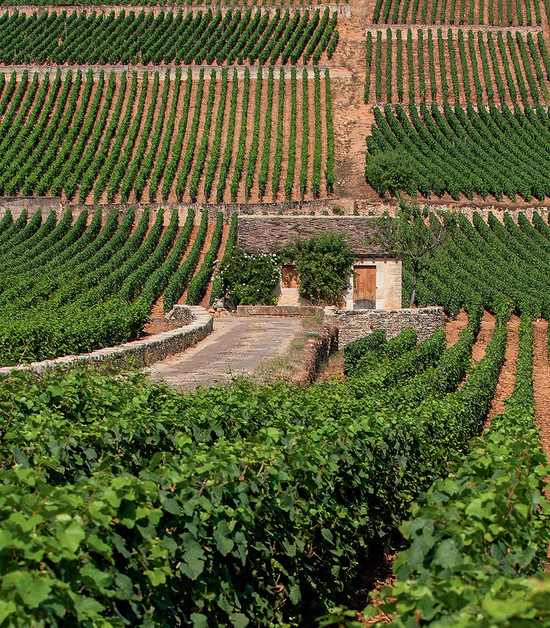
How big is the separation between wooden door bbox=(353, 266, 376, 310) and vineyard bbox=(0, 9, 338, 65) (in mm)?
32177

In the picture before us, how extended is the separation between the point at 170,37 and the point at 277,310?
40692 millimetres

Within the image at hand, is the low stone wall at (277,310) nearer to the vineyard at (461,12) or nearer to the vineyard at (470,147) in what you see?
the vineyard at (470,147)

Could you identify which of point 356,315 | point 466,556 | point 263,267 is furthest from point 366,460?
point 263,267

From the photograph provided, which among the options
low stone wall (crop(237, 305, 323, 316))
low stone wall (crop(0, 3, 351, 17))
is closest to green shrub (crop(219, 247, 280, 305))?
low stone wall (crop(237, 305, 323, 316))

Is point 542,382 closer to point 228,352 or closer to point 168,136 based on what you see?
point 228,352

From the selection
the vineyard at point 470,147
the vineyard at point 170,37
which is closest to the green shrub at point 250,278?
the vineyard at point 470,147

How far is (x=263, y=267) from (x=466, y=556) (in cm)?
2655

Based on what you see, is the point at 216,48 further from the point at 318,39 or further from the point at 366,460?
the point at 366,460

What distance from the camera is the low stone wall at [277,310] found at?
2886 cm

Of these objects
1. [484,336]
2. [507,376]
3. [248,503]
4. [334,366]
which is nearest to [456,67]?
[484,336]

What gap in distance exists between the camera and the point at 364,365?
20094 millimetres

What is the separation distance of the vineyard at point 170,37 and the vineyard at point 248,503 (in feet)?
169

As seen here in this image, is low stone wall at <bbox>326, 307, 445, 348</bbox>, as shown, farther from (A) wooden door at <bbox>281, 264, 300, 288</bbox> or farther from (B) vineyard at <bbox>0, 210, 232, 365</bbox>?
(B) vineyard at <bbox>0, 210, 232, 365</bbox>

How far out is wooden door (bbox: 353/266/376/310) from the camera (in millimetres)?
31422
